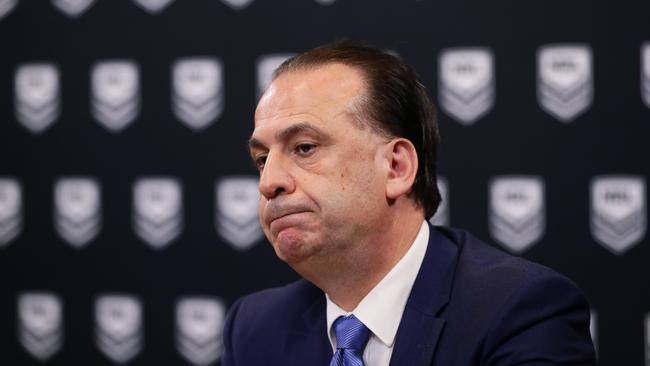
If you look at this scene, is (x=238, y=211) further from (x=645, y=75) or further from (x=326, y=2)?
(x=645, y=75)

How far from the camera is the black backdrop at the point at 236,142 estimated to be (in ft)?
7.41

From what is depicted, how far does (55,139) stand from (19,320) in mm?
662

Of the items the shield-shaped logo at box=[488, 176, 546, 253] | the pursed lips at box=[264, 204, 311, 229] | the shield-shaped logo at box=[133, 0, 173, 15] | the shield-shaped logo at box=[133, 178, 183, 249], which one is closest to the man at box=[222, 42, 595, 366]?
the pursed lips at box=[264, 204, 311, 229]

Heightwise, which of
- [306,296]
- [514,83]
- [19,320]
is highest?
[514,83]

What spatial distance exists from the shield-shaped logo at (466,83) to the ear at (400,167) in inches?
30.6

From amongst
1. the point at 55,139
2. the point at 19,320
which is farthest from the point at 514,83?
the point at 19,320

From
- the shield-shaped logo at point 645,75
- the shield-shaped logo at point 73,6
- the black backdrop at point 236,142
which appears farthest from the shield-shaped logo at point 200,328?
the shield-shaped logo at point 645,75

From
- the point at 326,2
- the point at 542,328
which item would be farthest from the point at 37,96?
the point at 542,328

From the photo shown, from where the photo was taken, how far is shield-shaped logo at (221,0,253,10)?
2.68m

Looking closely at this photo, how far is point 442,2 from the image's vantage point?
7.98ft

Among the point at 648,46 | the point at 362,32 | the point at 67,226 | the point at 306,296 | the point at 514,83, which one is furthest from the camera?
the point at 67,226

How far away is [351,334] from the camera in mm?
1595

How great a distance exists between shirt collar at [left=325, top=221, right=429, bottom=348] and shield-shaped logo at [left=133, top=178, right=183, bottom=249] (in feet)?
3.84

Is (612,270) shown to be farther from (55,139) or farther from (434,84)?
(55,139)
